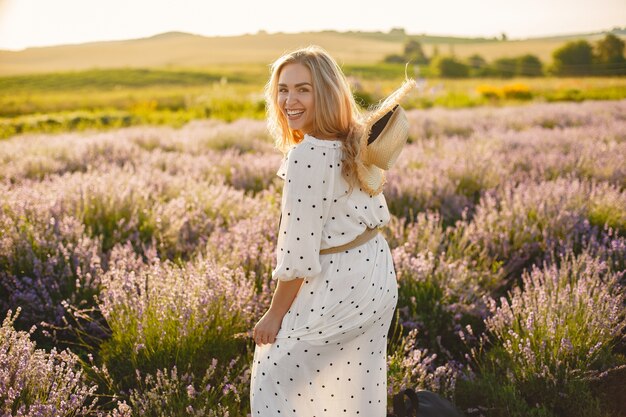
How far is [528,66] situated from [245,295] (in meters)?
60.5

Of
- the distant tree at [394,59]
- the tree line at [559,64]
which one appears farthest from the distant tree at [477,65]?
the distant tree at [394,59]

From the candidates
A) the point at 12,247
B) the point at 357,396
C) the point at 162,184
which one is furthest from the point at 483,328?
the point at 162,184

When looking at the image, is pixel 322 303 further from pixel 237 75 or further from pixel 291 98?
pixel 237 75

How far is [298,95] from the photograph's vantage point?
185cm

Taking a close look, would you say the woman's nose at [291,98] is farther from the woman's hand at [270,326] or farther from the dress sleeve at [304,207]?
the woman's hand at [270,326]

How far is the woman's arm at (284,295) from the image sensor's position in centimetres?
176

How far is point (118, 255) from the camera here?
3391 millimetres

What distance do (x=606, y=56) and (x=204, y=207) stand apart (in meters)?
55.8

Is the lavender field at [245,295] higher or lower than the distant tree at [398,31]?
lower

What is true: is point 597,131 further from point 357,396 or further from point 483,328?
point 357,396

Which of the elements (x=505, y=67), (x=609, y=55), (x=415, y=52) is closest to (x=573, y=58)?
(x=609, y=55)

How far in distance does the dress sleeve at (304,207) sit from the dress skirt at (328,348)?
0.43 feet

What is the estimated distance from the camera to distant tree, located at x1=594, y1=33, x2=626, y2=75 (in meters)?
47.3

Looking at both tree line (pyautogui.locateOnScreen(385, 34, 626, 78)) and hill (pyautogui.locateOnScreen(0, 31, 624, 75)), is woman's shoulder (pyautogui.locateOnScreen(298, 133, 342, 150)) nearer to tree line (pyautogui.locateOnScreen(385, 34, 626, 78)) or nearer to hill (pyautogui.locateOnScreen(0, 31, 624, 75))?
tree line (pyautogui.locateOnScreen(385, 34, 626, 78))
